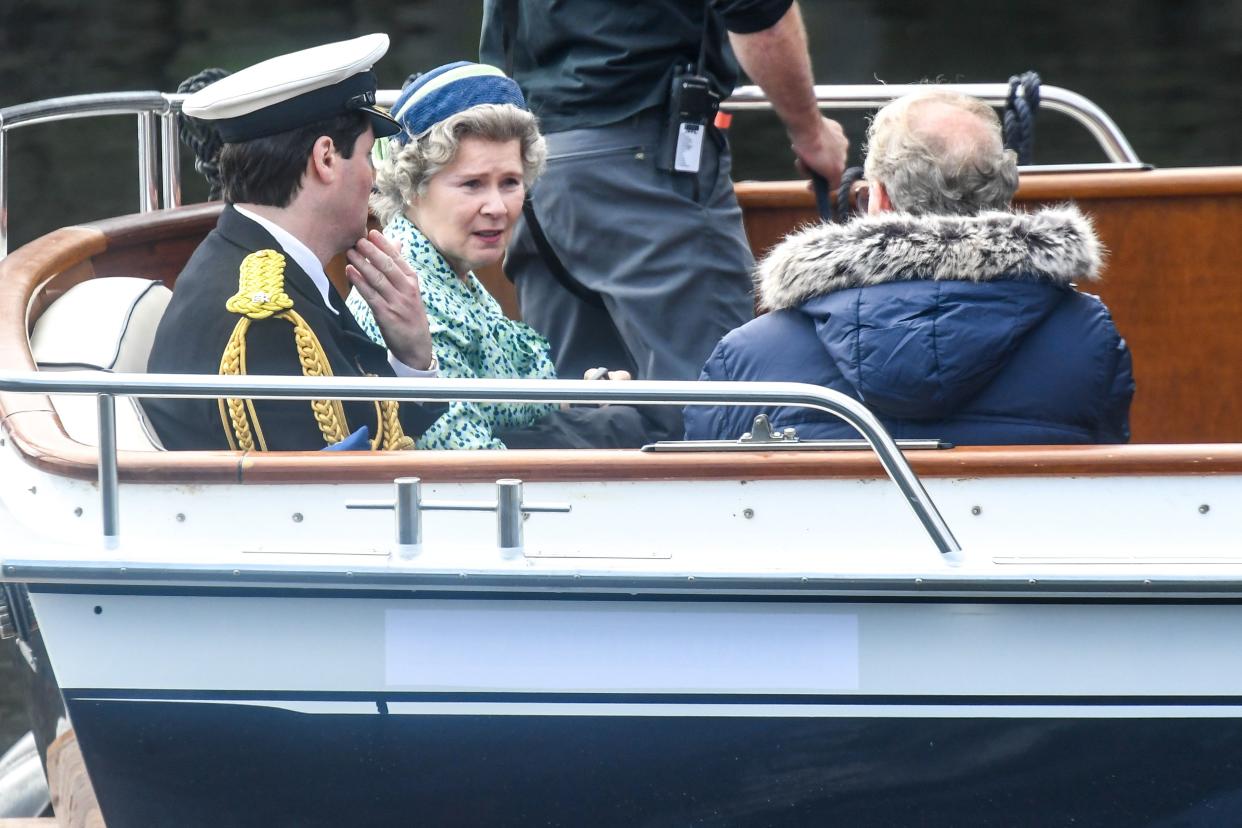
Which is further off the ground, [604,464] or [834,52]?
[834,52]

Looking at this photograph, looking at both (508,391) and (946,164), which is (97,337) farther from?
(946,164)

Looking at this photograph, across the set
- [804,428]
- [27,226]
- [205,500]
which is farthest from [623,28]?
[27,226]

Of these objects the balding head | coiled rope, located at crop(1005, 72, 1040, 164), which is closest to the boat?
the balding head

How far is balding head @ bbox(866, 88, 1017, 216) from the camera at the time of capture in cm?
238

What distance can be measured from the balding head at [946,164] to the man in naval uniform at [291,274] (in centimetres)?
69

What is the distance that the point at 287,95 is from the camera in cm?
232

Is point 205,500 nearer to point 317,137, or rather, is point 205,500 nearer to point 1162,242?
point 317,137

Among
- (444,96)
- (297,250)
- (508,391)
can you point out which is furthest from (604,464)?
(444,96)

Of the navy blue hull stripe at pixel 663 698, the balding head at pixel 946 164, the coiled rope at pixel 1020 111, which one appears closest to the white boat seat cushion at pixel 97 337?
the navy blue hull stripe at pixel 663 698

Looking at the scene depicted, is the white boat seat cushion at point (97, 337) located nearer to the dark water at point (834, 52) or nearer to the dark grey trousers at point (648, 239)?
the dark grey trousers at point (648, 239)

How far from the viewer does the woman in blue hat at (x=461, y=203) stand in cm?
266

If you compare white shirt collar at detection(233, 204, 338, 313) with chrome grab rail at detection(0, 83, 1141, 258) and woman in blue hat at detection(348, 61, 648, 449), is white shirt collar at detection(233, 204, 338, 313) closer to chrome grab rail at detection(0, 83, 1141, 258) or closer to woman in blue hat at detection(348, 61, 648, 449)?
woman in blue hat at detection(348, 61, 648, 449)

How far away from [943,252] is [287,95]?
2.89ft

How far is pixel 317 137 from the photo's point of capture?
235cm
